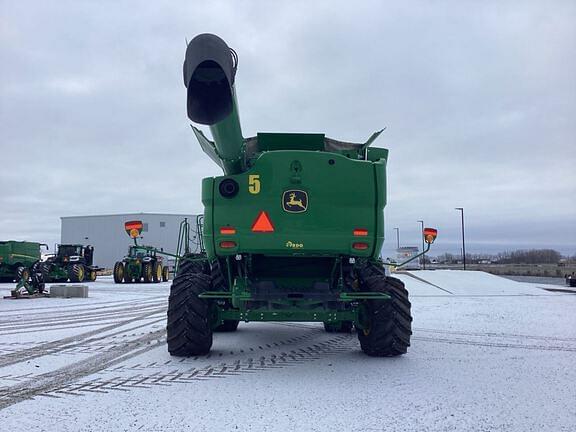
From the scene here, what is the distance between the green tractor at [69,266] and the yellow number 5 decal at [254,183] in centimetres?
2695

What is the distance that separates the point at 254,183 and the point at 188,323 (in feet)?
6.90

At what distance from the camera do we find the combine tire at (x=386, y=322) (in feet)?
22.4

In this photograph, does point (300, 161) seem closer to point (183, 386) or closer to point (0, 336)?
point (183, 386)

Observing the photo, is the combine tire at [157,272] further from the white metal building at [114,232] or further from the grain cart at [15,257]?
the white metal building at [114,232]

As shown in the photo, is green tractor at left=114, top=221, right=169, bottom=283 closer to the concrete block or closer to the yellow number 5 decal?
the concrete block

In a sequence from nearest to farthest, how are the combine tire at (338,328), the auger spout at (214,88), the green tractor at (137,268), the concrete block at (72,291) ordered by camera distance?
the auger spout at (214,88), the combine tire at (338,328), the concrete block at (72,291), the green tractor at (137,268)

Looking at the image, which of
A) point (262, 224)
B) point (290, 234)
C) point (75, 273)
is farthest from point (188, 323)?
point (75, 273)

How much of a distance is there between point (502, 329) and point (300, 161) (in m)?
6.18

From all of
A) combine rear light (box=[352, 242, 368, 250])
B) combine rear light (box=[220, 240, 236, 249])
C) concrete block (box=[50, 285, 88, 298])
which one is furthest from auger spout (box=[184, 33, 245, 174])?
concrete block (box=[50, 285, 88, 298])

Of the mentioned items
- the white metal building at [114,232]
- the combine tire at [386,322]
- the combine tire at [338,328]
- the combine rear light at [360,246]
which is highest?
the white metal building at [114,232]

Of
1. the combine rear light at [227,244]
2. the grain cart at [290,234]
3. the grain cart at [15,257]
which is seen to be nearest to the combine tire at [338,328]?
the grain cart at [290,234]

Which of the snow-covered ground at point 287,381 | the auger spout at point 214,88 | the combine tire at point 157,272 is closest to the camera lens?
the snow-covered ground at point 287,381

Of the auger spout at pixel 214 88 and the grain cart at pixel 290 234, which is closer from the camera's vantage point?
the auger spout at pixel 214 88

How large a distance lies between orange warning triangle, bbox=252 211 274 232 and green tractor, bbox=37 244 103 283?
2697 centimetres
